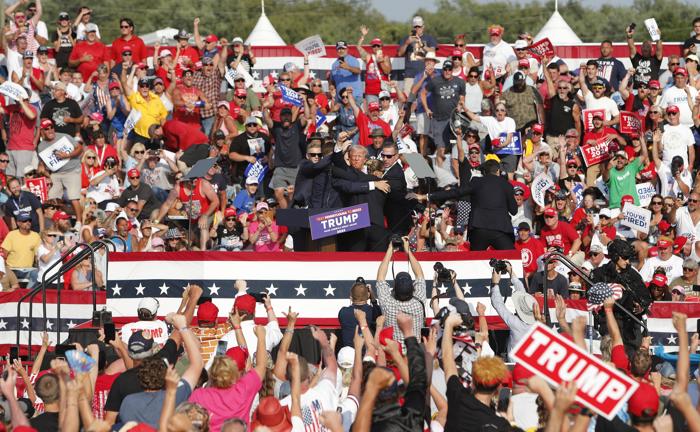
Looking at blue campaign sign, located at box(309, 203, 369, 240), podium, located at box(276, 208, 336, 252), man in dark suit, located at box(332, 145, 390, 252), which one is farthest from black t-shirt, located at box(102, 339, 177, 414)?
man in dark suit, located at box(332, 145, 390, 252)

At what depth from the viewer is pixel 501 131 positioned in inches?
852

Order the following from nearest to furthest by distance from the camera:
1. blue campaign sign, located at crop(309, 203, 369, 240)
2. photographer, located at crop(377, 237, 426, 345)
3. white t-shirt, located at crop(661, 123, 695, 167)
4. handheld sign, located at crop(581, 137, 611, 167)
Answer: photographer, located at crop(377, 237, 426, 345), blue campaign sign, located at crop(309, 203, 369, 240), white t-shirt, located at crop(661, 123, 695, 167), handheld sign, located at crop(581, 137, 611, 167)

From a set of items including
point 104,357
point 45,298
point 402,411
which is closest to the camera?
point 402,411

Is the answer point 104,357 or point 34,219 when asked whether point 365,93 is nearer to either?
point 34,219

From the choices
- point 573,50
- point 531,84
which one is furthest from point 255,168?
point 573,50

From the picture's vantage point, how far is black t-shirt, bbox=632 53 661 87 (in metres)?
24.5

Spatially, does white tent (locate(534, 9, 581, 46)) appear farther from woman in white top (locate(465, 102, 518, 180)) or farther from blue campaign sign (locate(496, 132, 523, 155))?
blue campaign sign (locate(496, 132, 523, 155))

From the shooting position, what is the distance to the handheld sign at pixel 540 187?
20.0m

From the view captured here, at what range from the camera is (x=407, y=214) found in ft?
55.1

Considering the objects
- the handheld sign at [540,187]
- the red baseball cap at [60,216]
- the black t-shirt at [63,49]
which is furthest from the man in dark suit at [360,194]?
the black t-shirt at [63,49]

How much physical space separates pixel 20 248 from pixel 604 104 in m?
9.13

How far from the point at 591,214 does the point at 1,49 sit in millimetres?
10553

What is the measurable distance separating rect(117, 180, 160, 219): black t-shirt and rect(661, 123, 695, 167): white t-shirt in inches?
291

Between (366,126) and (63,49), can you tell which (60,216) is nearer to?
(366,126)
